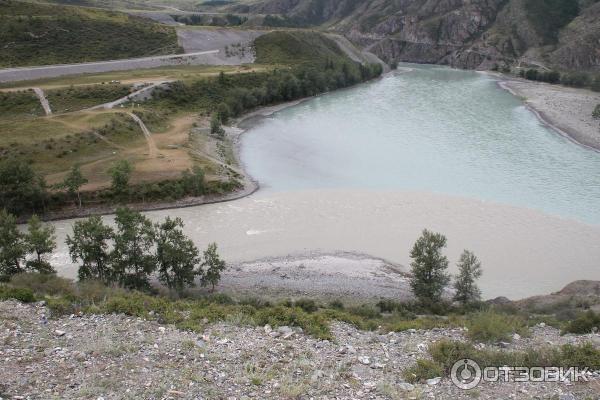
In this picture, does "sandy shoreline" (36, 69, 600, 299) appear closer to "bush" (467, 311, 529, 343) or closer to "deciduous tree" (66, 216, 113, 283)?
"deciduous tree" (66, 216, 113, 283)

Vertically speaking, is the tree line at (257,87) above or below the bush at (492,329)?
above

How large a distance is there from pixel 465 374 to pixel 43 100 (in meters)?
65.3

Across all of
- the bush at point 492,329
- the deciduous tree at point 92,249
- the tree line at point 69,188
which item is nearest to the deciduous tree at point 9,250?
the deciduous tree at point 92,249

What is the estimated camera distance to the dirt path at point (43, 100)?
6250 cm

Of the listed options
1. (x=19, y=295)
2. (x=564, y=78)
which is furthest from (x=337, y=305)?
(x=564, y=78)

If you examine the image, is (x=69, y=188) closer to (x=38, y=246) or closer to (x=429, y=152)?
(x=38, y=246)

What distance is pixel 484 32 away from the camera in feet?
536

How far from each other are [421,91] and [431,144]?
44756mm

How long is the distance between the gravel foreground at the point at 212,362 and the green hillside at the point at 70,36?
254 feet

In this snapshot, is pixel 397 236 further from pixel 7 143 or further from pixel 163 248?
pixel 7 143

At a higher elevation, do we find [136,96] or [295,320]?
[136,96]

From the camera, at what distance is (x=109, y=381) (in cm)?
1462

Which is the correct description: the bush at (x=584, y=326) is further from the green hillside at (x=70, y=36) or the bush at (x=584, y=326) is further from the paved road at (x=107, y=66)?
A: the green hillside at (x=70, y=36)

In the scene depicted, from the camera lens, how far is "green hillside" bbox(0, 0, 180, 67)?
277 feet
